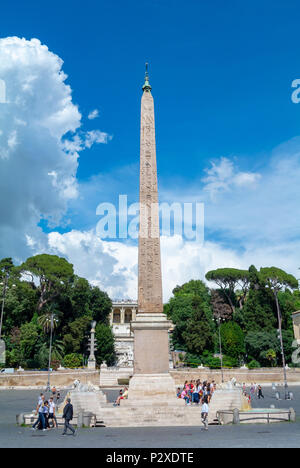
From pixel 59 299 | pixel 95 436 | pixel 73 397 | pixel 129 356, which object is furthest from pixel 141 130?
pixel 129 356

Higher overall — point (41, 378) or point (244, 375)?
point (41, 378)

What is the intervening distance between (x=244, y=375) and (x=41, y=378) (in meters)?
19.1

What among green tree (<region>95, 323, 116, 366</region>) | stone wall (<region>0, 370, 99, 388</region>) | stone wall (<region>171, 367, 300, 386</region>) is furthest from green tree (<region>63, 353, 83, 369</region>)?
stone wall (<region>171, 367, 300, 386</region>)

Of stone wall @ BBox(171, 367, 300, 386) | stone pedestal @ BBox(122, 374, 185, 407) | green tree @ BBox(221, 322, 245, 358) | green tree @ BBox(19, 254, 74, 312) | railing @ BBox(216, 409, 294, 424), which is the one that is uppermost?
green tree @ BBox(19, 254, 74, 312)

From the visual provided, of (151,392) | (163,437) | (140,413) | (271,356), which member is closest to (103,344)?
(271,356)

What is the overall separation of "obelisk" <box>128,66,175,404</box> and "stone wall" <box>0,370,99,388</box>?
22.1 m

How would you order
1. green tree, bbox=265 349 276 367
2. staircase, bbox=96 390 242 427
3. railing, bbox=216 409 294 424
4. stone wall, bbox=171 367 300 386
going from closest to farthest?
staircase, bbox=96 390 242 427 < railing, bbox=216 409 294 424 < stone wall, bbox=171 367 300 386 < green tree, bbox=265 349 276 367

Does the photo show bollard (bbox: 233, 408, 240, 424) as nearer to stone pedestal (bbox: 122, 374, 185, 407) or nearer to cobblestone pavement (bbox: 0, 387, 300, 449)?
cobblestone pavement (bbox: 0, 387, 300, 449)

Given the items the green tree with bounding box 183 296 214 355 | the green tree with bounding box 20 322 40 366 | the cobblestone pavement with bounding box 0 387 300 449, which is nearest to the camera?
the cobblestone pavement with bounding box 0 387 300 449

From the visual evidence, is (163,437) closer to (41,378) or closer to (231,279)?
(41,378)

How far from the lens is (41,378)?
1367 inches

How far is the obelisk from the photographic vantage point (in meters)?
14.8
